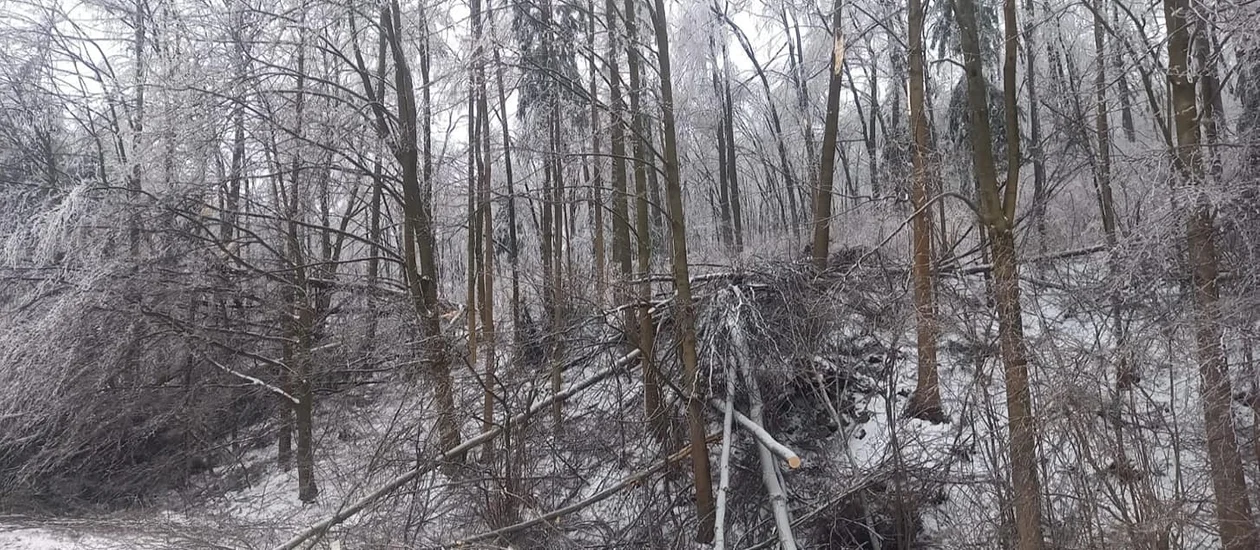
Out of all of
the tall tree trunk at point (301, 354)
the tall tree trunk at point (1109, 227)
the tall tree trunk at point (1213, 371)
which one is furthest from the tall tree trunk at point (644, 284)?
the tall tree trunk at point (301, 354)

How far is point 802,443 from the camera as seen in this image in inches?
315

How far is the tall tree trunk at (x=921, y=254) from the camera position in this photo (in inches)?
282

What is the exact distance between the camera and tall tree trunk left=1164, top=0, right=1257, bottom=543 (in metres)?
5.29

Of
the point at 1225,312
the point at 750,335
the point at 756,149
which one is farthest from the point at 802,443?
the point at 756,149

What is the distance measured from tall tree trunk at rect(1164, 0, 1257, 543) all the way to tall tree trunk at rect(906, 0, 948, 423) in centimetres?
188

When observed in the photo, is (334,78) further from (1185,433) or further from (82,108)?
(1185,433)

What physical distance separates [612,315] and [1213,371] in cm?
555

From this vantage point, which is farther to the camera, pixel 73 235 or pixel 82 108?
pixel 82 108

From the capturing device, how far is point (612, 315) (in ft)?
29.2

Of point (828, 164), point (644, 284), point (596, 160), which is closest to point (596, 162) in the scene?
point (596, 160)

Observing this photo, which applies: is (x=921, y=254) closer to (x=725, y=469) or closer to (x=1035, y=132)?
(x=725, y=469)

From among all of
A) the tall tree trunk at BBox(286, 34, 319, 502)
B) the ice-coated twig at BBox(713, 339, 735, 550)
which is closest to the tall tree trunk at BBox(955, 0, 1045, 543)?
the ice-coated twig at BBox(713, 339, 735, 550)

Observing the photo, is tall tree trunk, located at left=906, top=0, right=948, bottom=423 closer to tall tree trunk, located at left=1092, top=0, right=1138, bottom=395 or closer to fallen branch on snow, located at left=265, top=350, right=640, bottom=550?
tall tree trunk, located at left=1092, top=0, right=1138, bottom=395

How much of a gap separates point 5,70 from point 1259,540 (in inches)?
674
